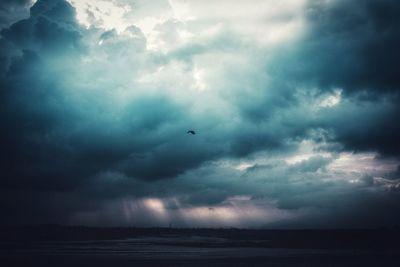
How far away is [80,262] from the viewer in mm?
48562

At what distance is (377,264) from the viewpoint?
49.9m

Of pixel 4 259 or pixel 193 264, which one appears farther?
pixel 4 259

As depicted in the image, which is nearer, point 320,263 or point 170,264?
point 170,264

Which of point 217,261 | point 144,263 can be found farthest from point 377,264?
point 144,263

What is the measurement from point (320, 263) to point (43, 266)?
128 feet

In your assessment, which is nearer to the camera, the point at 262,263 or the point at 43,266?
the point at 43,266

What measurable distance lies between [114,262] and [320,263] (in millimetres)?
30375

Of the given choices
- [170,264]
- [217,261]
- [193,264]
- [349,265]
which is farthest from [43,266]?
[349,265]

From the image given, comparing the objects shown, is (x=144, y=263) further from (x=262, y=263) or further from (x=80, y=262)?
(x=262, y=263)

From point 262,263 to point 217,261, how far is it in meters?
6.61

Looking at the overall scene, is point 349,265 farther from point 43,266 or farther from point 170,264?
point 43,266

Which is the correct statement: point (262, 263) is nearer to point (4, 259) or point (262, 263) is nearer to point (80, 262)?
point (80, 262)

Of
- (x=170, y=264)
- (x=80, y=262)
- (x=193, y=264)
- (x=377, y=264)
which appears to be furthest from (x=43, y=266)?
(x=377, y=264)

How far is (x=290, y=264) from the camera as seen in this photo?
4903 cm
